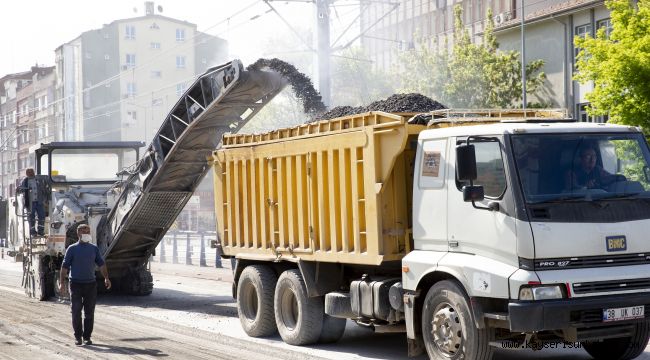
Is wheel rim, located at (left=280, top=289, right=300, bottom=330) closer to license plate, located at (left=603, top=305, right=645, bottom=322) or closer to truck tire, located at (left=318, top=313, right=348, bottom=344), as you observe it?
truck tire, located at (left=318, top=313, right=348, bottom=344)

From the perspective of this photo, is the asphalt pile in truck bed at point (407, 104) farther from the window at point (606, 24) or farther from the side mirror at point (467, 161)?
the window at point (606, 24)

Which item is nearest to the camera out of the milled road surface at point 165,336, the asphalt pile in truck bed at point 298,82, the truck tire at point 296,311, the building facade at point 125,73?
the milled road surface at point 165,336

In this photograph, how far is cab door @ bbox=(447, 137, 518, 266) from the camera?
8.88 metres

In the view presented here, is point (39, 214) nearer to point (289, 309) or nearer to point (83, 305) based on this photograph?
point (83, 305)

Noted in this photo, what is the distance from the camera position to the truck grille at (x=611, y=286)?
28.6 feet

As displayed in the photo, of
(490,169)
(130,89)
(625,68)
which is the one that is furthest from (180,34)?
(490,169)

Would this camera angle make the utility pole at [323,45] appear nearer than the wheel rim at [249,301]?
No

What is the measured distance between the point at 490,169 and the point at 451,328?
158 cm

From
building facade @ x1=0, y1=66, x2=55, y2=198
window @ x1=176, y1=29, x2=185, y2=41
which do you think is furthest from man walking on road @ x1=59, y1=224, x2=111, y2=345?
window @ x1=176, y1=29, x2=185, y2=41

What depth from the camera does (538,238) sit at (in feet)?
28.5

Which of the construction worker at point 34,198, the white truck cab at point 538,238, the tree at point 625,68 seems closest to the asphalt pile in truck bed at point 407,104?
the white truck cab at point 538,238

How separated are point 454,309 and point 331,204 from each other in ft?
8.44

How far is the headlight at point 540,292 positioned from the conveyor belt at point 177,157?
8.30 meters

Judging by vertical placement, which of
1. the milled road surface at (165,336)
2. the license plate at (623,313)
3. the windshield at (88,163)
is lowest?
the milled road surface at (165,336)
